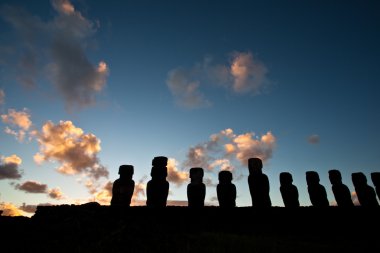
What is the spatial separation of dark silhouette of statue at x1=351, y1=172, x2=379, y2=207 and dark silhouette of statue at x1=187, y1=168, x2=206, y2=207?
9.16 meters

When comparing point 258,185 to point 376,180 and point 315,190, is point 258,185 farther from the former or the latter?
point 376,180

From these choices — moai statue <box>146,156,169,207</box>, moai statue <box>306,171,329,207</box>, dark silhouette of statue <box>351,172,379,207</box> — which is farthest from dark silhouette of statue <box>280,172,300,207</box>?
moai statue <box>146,156,169,207</box>

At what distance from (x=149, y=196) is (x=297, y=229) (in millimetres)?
7120

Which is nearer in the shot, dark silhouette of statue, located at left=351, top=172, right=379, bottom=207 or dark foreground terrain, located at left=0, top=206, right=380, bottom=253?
dark foreground terrain, located at left=0, top=206, right=380, bottom=253

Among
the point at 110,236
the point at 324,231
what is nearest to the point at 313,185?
the point at 324,231

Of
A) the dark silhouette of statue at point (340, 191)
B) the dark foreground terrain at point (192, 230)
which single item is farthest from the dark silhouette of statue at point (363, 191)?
the dark foreground terrain at point (192, 230)

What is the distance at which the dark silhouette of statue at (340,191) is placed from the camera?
57.7 feet

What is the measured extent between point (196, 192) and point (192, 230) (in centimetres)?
392

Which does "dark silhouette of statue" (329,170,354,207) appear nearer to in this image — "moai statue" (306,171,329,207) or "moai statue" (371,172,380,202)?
"moai statue" (306,171,329,207)

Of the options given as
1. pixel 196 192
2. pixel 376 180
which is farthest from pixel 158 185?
pixel 376 180

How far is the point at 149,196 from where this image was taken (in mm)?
15453

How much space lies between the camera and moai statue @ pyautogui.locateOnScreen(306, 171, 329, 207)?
17.4m

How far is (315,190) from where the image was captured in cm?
1756

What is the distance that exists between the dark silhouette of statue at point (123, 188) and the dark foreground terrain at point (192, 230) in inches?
93.7
